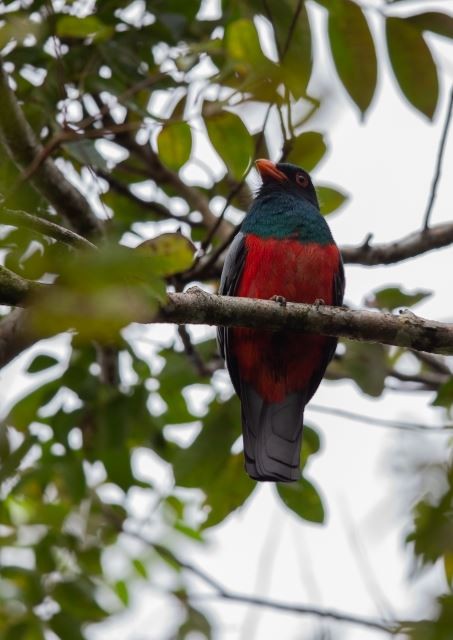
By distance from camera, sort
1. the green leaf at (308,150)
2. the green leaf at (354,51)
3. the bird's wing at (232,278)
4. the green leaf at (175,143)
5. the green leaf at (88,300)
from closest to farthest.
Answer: the green leaf at (88,300) < the green leaf at (354,51) < the green leaf at (175,143) < the green leaf at (308,150) < the bird's wing at (232,278)

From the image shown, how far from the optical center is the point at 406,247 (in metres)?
5.00

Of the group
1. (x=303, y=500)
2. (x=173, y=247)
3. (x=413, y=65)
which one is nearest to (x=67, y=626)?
(x=303, y=500)

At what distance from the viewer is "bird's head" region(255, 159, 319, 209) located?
5.38m

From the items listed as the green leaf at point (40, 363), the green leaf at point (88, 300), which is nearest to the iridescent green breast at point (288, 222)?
the green leaf at point (40, 363)

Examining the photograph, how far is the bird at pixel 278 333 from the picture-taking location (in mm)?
4672

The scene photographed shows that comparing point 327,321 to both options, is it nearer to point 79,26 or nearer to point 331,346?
point 331,346

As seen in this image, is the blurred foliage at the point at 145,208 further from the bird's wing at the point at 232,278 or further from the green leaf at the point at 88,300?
the green leaf at the point at 88,300

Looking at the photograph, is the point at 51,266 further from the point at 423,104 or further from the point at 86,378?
the point at 86,378

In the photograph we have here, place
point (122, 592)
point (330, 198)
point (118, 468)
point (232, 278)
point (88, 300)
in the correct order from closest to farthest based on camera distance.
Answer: point (88, 300)
point (232, 278)
point (118, 468)
point (330, 198)
point (122, 592)

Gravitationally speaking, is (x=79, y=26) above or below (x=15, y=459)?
above

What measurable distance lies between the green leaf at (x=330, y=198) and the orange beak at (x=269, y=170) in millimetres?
387

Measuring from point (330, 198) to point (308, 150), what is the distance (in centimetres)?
42

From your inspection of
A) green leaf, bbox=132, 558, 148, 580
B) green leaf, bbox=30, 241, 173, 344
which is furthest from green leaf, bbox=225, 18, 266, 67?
green leaf, bbox=132, 558, 148, 580

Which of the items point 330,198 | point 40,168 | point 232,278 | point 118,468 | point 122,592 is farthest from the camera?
point 122,592
